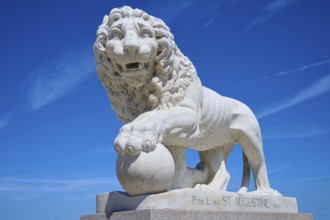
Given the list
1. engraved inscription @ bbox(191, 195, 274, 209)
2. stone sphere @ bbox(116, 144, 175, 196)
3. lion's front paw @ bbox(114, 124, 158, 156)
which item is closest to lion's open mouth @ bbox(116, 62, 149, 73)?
lion's front paw @ bbox(114, 124, 158, 156)

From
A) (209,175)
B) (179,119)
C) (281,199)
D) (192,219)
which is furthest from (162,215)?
(281,199)

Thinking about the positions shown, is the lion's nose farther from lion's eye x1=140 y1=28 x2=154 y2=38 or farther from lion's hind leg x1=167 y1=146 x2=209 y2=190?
lion's hind leg x1=167 y1=146 x2=209 y2=190

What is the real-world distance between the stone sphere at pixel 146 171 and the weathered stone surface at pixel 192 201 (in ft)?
0.37

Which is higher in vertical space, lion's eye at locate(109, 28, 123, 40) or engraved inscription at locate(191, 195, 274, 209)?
lion's eye at locate(109, 28, 123, 40)

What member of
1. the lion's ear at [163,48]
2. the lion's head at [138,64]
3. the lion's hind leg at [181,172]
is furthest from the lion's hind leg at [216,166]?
the lion's ear at [163,48]

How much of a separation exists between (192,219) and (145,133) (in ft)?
3.93

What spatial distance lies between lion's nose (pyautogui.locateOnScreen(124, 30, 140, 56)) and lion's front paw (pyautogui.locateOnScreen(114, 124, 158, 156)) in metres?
1.00

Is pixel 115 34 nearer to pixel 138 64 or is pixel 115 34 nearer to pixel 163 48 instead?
pixel 138 64

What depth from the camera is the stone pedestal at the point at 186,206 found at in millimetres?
5246

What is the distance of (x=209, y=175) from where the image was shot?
702 centimetres

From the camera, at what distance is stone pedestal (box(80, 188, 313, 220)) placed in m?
5.25

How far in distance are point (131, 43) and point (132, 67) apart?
1.21ft

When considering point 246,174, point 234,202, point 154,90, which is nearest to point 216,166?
point 234,202

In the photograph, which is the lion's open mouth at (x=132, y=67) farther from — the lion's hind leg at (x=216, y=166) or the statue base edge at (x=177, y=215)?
the lion's hind leg at (x=216, y=166)
